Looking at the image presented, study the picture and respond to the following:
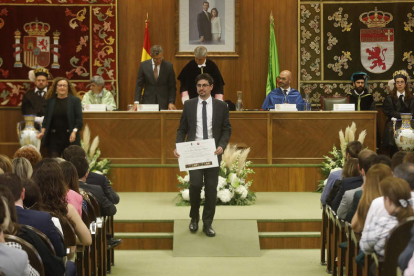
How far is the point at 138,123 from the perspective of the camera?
32.1 ft

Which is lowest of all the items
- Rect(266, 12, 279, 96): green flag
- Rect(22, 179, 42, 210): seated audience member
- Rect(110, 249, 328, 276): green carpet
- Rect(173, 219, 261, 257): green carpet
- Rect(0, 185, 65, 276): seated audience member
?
Rect(110, 249, 328, 276): green carpet

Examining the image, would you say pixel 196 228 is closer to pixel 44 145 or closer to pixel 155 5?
pixel 44 145

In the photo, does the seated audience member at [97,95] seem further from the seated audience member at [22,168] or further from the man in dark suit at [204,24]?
the seated audience member at [22,168]

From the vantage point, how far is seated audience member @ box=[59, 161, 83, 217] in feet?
15.2

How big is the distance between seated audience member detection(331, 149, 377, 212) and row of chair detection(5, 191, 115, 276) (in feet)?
5.74

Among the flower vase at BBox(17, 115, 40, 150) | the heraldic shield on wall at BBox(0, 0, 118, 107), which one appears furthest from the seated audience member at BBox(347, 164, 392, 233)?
the heraldic shield on wall at BBox(0, 0, 118, 107)

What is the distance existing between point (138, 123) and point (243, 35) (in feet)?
9.93

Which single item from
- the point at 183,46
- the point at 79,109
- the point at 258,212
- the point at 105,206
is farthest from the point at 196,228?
the point at 183,46

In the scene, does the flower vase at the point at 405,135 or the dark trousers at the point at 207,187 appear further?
the flower vase at the point at 405,135

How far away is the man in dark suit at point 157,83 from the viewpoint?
10031mm

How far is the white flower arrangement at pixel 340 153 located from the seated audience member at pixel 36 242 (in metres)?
6.17

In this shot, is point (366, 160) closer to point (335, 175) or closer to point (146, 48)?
point (335, 175)

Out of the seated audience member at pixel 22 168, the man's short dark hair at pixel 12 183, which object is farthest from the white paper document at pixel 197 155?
the man's short dark hair at pixel 12 183

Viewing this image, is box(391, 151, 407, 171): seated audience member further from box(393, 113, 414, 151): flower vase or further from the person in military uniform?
the person in military uniform
